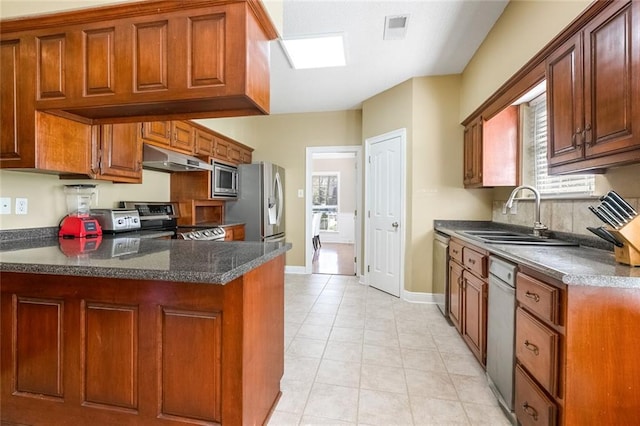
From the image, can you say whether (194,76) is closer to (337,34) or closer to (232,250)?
(232,250)

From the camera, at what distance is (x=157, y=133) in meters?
2.79

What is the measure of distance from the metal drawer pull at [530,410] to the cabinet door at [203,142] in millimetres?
3641

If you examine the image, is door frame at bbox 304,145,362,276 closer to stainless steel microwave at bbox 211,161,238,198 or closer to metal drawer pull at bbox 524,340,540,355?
stainless steel microwave at bbox 211,161,238,198

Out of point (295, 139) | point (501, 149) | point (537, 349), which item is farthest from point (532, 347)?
point (295, 139)

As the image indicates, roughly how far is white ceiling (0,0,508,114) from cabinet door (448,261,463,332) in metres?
Answer: 2.12

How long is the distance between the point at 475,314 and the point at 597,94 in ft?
5.01

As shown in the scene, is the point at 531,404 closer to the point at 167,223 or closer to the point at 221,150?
the point at 167,223

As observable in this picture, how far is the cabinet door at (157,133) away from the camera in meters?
2.63

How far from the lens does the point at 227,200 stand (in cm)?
412

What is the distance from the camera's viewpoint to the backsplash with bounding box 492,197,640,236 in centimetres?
181

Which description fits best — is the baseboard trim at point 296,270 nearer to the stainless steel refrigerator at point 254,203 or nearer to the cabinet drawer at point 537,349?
the stainless steel refrigerator at point 254,203

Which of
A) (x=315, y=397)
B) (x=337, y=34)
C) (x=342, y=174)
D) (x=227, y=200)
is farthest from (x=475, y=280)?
(x=342, y=174)

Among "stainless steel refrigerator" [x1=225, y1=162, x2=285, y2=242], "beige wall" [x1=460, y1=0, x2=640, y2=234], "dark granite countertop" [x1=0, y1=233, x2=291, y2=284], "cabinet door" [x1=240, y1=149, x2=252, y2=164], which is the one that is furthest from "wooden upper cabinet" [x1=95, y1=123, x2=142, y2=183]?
"beige wall" [x1=460, y1=0, x2=640, y2=234]

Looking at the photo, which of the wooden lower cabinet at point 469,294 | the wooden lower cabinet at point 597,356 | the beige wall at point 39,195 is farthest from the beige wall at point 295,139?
the wooden lower cabinet at point 597,356
